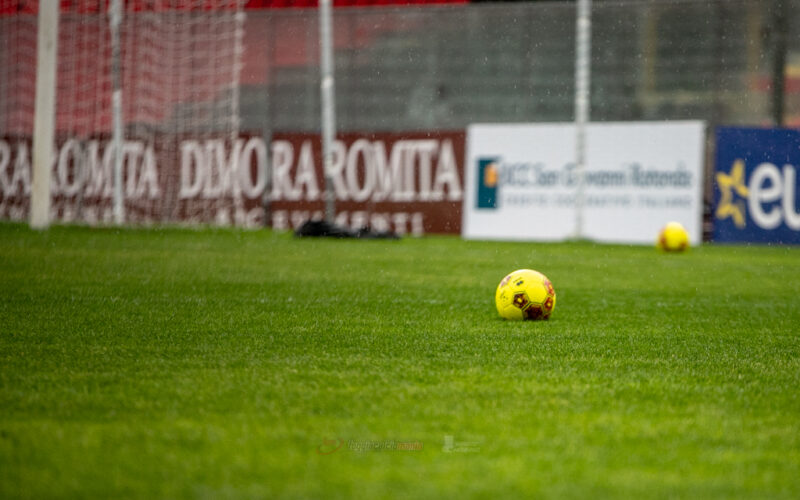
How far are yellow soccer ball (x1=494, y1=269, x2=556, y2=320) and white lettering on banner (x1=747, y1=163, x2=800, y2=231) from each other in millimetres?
9958

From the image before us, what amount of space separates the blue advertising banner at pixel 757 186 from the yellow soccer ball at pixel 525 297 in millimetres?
9864

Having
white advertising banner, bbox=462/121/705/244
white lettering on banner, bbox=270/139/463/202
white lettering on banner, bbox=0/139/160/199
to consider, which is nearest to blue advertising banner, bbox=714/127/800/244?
white advertising banner, bbox=462/121/705/244

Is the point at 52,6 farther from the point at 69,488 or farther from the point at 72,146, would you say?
the point at 69,488

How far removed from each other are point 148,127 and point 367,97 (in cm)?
423

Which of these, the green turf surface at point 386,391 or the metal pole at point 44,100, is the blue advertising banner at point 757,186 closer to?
the green turf surface at point 386,391

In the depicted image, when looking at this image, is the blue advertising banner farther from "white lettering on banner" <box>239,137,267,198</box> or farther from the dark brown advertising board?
"white lettering on banner" <box>239,137,267,198</box>

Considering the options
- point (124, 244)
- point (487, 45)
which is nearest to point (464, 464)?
point (124, 244)

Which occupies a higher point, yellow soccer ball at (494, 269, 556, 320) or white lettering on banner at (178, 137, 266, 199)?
white lettering on banner at (178, 137, 266, 199)

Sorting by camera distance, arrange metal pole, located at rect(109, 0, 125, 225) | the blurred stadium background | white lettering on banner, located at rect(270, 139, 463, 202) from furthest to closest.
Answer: the blurred stadium background, white lettering on banner, located at rect(270, 139, 463, 202), metal pole, located at rect(109, 0, 125, 225)

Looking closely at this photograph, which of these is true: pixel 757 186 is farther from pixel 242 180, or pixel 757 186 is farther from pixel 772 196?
A: pixel 242 180

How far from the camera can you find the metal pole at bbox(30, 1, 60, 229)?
14.3 metres

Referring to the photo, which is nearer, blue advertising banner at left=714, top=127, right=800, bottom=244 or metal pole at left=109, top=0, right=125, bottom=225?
blue advertising banner at left=714, top=127, right=800, bottom=244

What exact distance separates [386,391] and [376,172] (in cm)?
1376

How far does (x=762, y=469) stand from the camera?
106 inches
